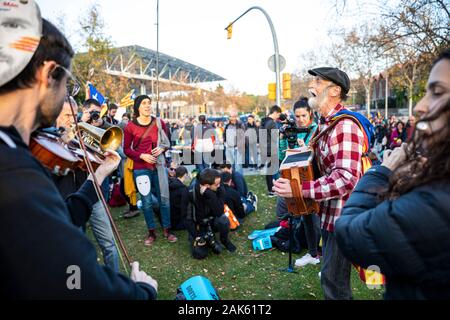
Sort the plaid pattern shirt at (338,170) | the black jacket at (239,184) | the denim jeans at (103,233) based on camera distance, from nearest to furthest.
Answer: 1. the plaid pattern shirt at (338,170)
2. the denim jeans at (103,233)
3. the black jacket at (239,184)

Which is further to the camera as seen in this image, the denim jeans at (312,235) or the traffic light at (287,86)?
the traffic light at (287,86)

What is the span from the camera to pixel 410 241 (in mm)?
1113

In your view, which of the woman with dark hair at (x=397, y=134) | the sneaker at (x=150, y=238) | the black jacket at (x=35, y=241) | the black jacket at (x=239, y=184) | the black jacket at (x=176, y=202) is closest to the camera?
the black jacket at (x=35, y=241)

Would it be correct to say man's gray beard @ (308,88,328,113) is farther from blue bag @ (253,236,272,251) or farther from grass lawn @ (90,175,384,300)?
blue bag @ (253,236,272,251)

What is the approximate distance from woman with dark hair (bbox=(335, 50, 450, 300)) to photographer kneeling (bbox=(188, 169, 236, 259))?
3861 mm

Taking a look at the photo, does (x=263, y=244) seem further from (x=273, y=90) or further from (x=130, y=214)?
(x=273, y=90)

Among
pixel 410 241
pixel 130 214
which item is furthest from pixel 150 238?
pixel 410 241

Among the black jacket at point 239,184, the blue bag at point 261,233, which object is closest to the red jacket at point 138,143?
the blue bag at point 261,233

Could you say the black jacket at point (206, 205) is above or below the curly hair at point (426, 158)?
below

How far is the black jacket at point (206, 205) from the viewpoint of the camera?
5176mm

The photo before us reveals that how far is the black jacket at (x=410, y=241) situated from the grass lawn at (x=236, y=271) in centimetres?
279

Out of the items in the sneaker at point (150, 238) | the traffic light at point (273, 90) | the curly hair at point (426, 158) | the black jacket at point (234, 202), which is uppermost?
the traffic light at point (273, 90)

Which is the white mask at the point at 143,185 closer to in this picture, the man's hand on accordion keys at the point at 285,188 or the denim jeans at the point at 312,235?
the denim jeans at the point at 312,235
